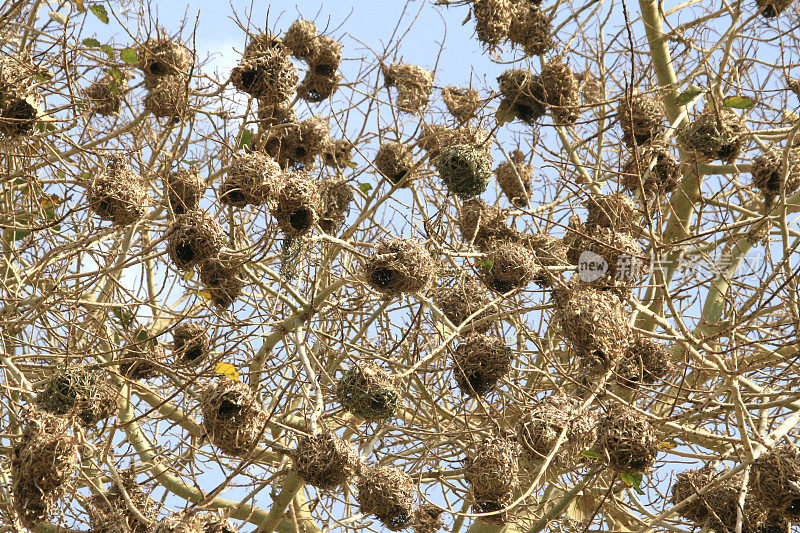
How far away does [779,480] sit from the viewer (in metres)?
3.53

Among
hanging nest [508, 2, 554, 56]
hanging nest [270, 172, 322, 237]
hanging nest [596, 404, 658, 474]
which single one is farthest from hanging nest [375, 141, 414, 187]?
hanging nest [596, 404, 658, 474]

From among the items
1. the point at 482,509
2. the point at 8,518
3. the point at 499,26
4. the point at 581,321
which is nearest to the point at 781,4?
the point at 499,26

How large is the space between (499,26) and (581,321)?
86.3 inches

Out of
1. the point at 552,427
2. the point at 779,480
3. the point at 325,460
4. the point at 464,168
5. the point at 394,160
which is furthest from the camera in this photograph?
the point at 394,160

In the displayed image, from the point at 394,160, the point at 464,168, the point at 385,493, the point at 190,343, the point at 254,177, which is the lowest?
the point at 385,493

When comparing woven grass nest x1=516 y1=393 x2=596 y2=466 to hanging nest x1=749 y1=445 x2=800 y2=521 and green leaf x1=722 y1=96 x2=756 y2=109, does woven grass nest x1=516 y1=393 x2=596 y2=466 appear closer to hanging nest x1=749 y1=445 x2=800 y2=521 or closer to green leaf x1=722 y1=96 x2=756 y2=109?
hanging nest x1=749 y1=445 x2=800 y2=521

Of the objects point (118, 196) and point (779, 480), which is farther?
point (118, 196)

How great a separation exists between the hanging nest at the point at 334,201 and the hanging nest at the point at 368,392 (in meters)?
1.32

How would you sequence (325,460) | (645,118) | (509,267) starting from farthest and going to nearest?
(645,118) < (509,267) < (325,460)

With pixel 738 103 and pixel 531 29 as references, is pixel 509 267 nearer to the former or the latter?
pixel 738 103

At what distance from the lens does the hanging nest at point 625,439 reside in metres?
3.58

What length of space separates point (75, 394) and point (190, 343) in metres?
0.98

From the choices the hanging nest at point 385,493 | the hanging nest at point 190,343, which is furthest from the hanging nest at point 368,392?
the hanging nest at point 190,343

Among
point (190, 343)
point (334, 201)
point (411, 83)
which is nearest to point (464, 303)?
point (334, 201)
